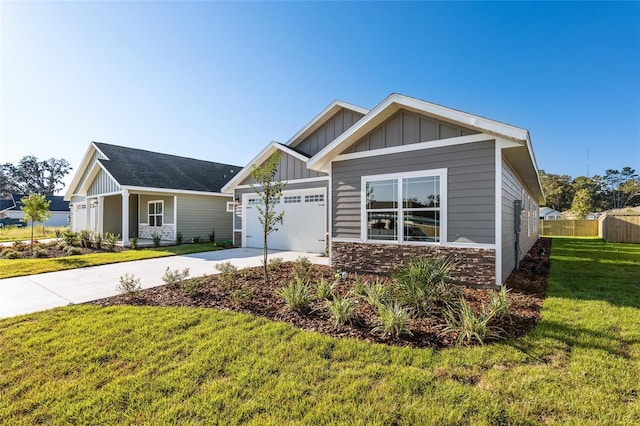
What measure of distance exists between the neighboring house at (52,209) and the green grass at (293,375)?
45480 millimetres

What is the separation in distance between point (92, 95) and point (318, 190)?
8.98m

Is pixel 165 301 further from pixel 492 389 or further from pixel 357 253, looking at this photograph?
pixel 492 389

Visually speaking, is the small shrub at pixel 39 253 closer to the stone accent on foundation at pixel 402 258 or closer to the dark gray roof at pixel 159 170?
the dark gray roof at pixel 159 170

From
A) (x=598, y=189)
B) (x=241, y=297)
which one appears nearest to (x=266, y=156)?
(x=241, y=297)

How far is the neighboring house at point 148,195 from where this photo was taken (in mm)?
14633

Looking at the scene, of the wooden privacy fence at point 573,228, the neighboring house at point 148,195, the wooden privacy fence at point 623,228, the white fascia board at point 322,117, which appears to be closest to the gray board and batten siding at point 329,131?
the white fascia board at point 322,117

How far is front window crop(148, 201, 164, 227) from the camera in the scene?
54.3 ft

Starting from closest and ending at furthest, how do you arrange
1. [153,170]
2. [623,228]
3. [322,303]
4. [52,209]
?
[322,303] → [153,170] → [623,228] → [52,209]

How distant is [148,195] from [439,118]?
1747 cm

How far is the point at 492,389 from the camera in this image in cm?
255

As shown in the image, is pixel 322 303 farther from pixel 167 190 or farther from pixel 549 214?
pixel 549 214

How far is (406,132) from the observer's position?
21.9ft

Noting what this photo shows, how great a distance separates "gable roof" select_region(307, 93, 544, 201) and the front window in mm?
12399

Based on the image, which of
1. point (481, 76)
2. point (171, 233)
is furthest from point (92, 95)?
point (481, 76)
